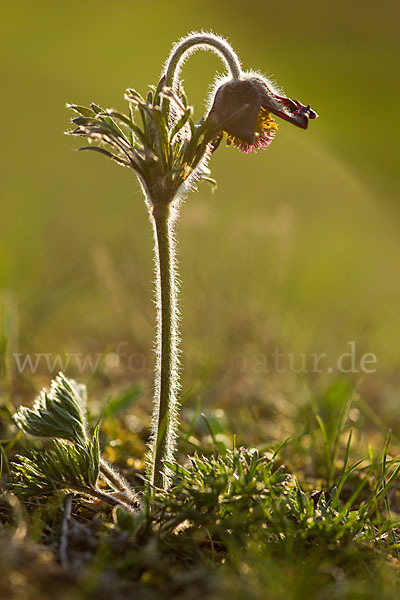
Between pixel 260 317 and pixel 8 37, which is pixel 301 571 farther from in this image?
pixel 8 37

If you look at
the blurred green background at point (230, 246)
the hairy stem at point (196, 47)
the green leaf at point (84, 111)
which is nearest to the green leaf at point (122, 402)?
the blurred green background at point (230, 246)

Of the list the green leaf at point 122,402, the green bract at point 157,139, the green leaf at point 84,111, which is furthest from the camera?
the green leaf at point 122,402

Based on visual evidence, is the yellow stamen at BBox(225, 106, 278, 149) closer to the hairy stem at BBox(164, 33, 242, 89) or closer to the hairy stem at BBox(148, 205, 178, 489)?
the hairy stem at BBox(164, 33, 242, 89)

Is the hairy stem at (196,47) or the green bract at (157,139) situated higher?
the hairy stem at (196,47)

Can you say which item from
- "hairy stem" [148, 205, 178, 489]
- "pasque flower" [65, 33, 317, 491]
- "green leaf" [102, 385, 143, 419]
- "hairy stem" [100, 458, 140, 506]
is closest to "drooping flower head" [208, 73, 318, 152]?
"pasque flower" [65, 33, 317, 491]

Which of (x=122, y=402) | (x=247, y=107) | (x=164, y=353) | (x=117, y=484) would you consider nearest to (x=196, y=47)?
(x=247, y=107)

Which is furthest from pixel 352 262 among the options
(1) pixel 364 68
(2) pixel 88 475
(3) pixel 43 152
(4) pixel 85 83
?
(3) pixel 43 152

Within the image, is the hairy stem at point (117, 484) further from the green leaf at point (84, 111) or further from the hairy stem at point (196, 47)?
the hairy stem at point (196, 47)

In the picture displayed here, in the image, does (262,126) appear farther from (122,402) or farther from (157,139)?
(122,402)
